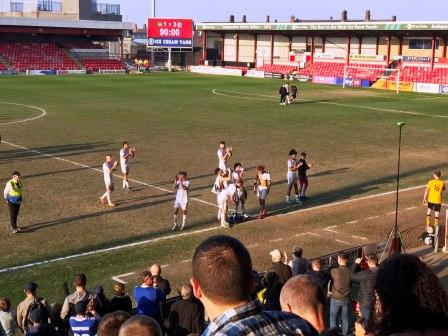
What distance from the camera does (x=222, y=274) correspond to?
332cm

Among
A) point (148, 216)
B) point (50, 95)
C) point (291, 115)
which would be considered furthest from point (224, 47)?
point (148, 216)

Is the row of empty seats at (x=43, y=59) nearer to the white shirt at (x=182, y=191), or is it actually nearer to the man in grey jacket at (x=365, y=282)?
the white shirt at (x=182, y=191)

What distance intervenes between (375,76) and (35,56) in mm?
44084

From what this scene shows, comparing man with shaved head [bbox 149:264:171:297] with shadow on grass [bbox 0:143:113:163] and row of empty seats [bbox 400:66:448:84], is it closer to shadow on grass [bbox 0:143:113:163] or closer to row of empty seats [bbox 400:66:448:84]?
shadow on grass [bbox 0:143:113:163]

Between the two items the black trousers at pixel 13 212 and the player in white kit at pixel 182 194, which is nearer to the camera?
the black trousers at pixel 13 212

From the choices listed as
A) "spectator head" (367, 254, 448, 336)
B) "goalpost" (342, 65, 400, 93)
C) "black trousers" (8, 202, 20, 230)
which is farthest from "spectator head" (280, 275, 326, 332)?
"goalpost" (342, 65, 400, 93)

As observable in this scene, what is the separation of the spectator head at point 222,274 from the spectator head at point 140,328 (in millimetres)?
1117

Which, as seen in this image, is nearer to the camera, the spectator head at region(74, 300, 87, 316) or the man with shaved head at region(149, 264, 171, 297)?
the spectator head at region(74, 300, 87, 316)

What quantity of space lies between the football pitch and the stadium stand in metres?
31.8

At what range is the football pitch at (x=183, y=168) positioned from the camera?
598 inches

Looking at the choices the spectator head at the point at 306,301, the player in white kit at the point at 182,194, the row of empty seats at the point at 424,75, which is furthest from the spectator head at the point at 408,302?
the row of empty seats at the point at 424,75

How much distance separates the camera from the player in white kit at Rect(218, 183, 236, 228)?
17016mm

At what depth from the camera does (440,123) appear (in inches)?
1553

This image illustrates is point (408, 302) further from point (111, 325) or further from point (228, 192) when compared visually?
point (228, 192)
